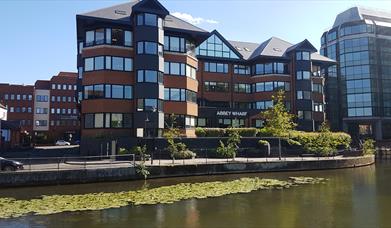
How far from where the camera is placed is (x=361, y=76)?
3529 inches

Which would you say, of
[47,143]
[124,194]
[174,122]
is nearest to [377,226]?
[124,194]

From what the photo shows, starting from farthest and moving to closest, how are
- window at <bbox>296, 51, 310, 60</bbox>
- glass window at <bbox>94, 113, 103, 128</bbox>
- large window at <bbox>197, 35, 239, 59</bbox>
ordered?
window at <bbox>296, 51, 310, 60</bbox>, large window at <bbox>197, 35, 239, 59</bbox>, glass window at <bbox>94, 113, 103, 128</bbox>

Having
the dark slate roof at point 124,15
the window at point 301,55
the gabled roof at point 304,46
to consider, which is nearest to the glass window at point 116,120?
the dark slate roof at point 124,15

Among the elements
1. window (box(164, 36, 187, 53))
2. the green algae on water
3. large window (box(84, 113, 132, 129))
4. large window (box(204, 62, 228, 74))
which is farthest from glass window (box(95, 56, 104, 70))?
large window (box(204, 62, 228, 74))

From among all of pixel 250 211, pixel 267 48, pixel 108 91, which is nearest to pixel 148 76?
pixel 108 91

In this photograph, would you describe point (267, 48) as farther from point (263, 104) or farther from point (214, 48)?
point (263, 104)

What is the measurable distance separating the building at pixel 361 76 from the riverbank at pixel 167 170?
4342 cm

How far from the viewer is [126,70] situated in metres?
49.0

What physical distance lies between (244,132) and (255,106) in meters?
19.4

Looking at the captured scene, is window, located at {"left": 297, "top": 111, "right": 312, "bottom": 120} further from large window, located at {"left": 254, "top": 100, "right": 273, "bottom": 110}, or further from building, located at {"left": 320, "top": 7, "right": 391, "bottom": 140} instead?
building, located at {"left": 320, "top": 7, "right": 391, "bottom": 140}

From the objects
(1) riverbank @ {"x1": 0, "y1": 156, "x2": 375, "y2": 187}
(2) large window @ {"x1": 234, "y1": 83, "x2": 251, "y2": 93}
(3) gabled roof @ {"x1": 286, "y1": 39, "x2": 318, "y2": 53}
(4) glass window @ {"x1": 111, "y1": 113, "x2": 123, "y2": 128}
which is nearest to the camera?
(1) riverbank @ {"x1": 0, "y1": 156, "x2": 375, "y2": 187}

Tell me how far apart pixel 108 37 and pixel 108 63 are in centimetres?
314

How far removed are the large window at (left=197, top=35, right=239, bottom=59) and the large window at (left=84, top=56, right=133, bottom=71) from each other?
2131cm

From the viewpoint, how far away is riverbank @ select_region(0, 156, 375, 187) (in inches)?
1222
